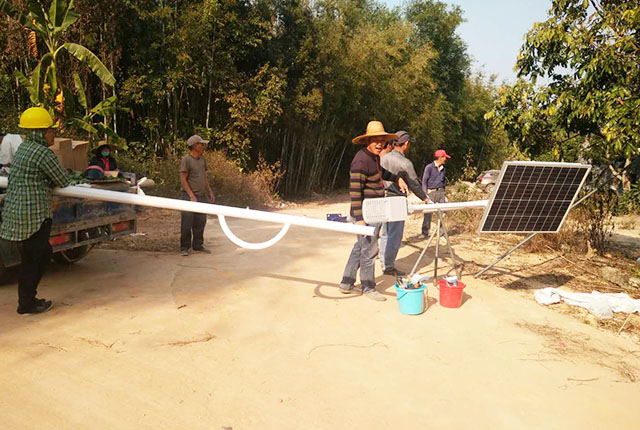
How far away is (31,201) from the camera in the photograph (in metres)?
3.81

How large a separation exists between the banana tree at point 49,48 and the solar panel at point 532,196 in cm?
657

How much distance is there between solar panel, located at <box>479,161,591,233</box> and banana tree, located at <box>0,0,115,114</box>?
657cm

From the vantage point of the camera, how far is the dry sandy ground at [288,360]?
2773 mm

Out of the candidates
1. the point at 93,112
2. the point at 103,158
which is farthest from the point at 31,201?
the point at 93,112

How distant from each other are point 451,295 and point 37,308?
3.72 m

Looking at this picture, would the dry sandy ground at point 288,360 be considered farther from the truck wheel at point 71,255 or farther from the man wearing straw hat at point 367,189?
the man wearing straw hat at point 367,189

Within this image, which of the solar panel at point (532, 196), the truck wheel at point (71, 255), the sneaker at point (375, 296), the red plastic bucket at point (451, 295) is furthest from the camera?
the truck wheel at point (71, 255)

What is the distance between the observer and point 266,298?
15.6ft

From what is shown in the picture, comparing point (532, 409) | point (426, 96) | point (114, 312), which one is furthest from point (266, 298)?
point (426, 96)

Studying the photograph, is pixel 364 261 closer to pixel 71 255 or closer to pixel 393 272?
pixel 393 272

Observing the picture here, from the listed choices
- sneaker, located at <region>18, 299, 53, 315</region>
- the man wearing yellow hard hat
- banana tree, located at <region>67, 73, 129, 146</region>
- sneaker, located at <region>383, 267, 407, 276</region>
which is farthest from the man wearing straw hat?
banana tree, located at <region>67, 73, 129, 146</region>

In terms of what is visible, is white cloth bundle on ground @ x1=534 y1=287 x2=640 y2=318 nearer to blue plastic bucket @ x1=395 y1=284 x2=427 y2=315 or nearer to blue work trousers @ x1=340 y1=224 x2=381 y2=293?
blue plastic bucket @ x1=395 y1=284 x2=427 y2=315

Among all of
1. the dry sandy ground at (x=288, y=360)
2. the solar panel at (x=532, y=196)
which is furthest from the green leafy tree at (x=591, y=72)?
the dry sandy ground at (x=288, y=360)

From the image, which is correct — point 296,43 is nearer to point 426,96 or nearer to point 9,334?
point 426,96
